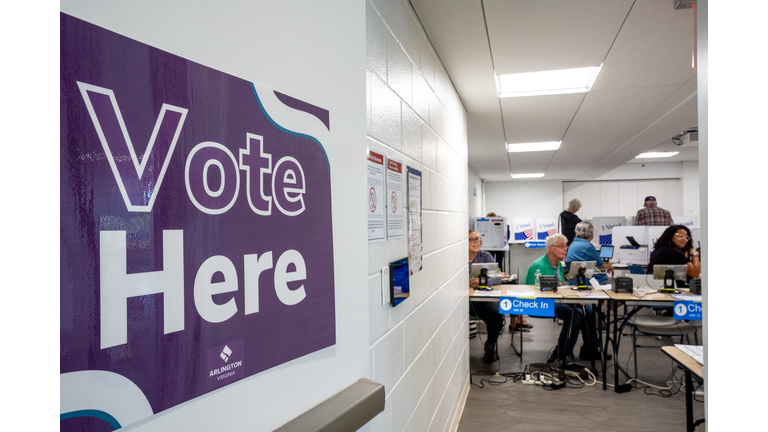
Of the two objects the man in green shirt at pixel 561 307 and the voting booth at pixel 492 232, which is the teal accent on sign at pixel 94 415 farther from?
the voting booth at pixel 492 232

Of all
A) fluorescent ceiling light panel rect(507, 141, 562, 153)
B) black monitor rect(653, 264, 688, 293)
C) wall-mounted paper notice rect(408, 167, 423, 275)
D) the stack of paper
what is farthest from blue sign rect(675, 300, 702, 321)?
wall-mounted paper notice rect(408, 167, 423, 275)

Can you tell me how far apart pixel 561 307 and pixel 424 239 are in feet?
10.0

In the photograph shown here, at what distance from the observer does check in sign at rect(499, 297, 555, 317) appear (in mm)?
4035

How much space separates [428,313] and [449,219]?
3.16 feet

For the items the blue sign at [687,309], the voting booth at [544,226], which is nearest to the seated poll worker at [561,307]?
the blue sign at [687,309]

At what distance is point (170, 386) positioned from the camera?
647mm

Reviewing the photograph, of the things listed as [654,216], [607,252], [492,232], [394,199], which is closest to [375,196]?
[394,199]

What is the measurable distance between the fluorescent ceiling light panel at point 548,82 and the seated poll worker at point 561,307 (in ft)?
6.09

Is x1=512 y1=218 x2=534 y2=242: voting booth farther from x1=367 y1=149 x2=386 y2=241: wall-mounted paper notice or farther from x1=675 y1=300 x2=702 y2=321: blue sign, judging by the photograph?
x1=367 y1=149 x2=386 y2=241: wall-mounted paper notice

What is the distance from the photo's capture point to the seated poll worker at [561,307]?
453 cm

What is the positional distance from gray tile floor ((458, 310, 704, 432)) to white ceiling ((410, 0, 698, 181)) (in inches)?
106

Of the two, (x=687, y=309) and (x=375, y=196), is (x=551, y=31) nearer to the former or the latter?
→ (x=375, y=196)

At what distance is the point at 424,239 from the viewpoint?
7.30 ft
